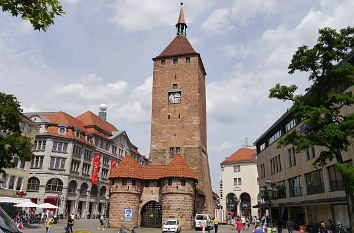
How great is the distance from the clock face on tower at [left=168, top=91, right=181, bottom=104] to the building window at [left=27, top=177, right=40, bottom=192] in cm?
2438

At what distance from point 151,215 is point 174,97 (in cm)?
1804

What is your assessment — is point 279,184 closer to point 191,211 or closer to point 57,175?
point 191,211

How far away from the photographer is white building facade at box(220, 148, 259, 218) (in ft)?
196

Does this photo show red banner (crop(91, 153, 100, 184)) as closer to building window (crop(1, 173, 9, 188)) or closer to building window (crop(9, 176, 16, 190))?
building window (crop(9, 176, 16, 190))

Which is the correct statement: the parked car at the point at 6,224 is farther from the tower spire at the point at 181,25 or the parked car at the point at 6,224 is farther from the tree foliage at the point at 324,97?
the tower spire at the point at 181,25

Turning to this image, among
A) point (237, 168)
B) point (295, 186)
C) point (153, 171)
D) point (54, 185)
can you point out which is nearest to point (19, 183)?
point (54, 185)

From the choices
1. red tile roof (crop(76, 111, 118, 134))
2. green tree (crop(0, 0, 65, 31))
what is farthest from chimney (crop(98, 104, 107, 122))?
green tree (crop(0, 0, 65, 31))

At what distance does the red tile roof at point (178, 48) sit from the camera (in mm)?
45644

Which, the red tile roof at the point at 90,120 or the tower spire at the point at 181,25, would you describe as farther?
the red tile roof at the point at 90,120

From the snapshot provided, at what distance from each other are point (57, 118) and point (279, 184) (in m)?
37.9

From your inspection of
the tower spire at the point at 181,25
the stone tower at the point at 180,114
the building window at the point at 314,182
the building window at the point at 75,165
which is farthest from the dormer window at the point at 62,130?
the building window at the point at 314,182

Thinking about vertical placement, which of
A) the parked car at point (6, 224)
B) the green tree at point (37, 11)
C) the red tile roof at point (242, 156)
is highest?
the red tile roof at point (242, 156)

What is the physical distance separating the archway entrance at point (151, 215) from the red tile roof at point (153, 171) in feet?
10.0

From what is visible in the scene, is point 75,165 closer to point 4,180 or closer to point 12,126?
point 4,180
